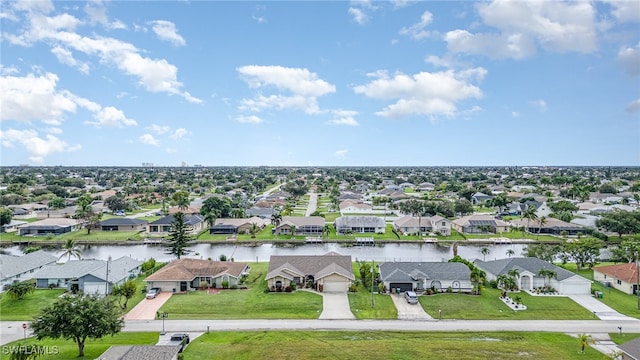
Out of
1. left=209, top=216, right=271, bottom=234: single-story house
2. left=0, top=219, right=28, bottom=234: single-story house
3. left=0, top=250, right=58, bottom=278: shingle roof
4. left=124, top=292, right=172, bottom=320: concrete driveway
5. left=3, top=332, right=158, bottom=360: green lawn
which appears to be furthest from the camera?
left=0, top=219, right=28, bottom=234: single-story house

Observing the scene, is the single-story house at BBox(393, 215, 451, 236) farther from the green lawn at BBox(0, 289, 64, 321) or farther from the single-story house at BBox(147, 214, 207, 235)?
the green lawn at BBox(0, 289, 64, 321)

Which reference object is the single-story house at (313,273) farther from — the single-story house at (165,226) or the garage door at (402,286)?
the single-story house at (165,226)

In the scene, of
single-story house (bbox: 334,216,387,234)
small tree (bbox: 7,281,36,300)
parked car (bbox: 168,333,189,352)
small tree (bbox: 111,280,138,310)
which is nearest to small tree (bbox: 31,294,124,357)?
parked car (bbox: 168,333,189,352)

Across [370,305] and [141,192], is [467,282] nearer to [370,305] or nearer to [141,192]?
[370,305]

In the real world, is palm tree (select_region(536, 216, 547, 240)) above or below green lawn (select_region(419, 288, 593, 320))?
above

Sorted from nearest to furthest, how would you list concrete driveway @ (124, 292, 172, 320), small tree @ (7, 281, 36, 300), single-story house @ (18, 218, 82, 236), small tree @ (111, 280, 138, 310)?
concrete driveway @ (124, 292, 172, 320) < small tree @ (111, 280, 138, 310) < small tree @ (7, 281, 36, 300) < single-story house @ (18, 218, 82, 236)

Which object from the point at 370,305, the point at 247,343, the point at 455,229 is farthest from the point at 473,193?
the point at 247,343
